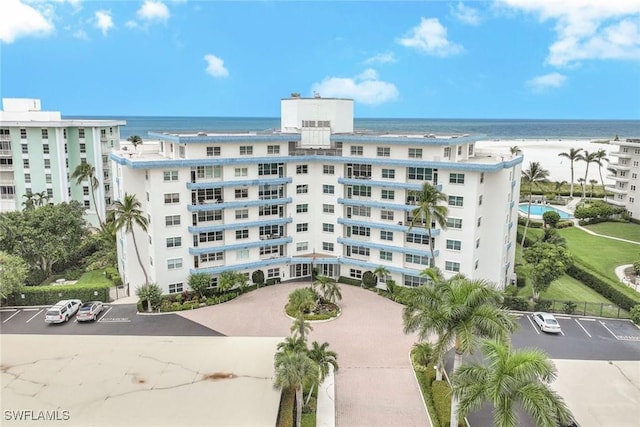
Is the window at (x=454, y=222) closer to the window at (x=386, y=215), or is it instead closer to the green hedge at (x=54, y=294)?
the window at (x=386, y=215)

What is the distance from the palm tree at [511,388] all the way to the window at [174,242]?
106 ft

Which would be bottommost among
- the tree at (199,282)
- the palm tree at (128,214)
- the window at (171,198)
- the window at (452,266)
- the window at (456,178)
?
the tree at (199,282)

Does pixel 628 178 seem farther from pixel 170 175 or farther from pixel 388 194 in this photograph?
pixel 170 175

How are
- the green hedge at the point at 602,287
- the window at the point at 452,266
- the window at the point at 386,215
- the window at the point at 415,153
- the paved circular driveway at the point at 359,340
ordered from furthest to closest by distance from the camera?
the window at the point at 386,215 < the window at the point at 415,153 < the green hedge at the point at 602,287 < the window at the point at 452,266 < the paved circular driveway at the point at 359,340

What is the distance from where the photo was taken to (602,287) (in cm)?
5075

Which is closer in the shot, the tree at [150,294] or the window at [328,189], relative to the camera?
the tree at [150,294]

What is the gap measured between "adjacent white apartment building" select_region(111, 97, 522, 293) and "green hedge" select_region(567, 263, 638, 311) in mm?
8418

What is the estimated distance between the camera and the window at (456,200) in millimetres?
45719

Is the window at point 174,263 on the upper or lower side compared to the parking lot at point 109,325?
upper

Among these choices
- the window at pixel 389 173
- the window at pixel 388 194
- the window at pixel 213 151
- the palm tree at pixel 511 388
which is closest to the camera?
the palm tree at pixel 511 388

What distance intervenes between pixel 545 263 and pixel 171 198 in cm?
3485

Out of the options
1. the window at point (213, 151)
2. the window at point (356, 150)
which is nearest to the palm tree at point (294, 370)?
the window at point (213, 151)

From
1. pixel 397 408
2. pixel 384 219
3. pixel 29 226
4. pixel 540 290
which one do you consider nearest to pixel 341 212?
pixel 384 219

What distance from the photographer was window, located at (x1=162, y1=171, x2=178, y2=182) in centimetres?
4625
